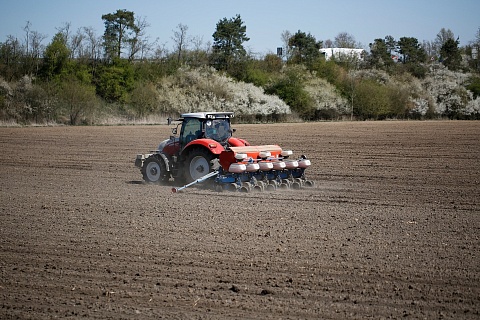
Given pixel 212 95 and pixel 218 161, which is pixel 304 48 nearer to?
pixel 212 95

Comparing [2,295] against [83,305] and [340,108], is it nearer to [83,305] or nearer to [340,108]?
[83,305]

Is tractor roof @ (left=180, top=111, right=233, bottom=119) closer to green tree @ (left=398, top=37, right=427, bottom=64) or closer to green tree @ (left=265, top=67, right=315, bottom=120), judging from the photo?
green tree @ (left=265, top=67, right=315, bottom=120)

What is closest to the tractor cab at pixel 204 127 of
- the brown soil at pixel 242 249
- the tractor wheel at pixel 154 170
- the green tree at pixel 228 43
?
the tractor wheel at pixel 154 170

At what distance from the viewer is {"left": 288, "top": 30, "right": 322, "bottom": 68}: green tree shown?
78.9 meters

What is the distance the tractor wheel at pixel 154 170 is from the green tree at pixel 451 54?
73528 millimetres

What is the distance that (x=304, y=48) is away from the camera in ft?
262

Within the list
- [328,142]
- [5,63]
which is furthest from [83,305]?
[5,63]

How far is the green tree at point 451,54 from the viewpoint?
85.1 meters

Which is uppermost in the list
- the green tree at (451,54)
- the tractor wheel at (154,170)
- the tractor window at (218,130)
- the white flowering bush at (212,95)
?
the green tree at (451,54)

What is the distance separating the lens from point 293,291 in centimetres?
779

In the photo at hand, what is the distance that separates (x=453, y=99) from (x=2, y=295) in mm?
67312

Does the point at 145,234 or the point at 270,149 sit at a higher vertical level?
the point at 270,149

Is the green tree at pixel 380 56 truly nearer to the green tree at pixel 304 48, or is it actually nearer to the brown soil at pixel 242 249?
the green tree at pixel 304 48

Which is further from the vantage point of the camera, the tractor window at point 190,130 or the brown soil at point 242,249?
the tractor window at point 190,130
